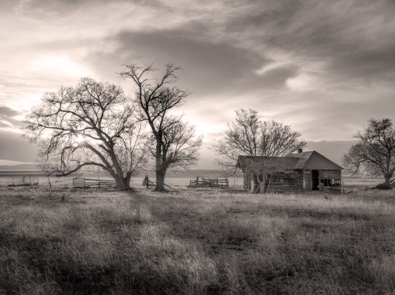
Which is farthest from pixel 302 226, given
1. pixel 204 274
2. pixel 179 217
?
pixel 204 274

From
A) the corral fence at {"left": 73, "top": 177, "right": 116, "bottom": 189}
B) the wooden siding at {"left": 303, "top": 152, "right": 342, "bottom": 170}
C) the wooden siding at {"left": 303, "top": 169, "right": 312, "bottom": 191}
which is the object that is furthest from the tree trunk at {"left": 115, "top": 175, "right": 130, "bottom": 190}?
the wooden siding at {"left": 303, "top": 152, "right": 342, "bottom": 170}

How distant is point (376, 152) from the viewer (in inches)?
1806

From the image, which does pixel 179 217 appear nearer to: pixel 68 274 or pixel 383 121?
pixel 68 274

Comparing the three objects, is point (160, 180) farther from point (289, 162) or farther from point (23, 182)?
point (23, 182)

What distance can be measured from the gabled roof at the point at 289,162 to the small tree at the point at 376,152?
746 cm

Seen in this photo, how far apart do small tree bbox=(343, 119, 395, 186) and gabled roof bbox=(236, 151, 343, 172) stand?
7.46m

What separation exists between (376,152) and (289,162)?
675 inches

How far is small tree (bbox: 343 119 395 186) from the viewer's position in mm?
44375

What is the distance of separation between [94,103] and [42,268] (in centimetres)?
2737

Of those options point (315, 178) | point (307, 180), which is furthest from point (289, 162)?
point (315, 178)

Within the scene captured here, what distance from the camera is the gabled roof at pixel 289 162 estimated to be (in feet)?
107

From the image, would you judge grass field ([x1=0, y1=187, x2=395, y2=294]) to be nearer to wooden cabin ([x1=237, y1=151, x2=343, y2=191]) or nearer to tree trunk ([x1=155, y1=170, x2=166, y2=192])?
tree trunk ([x1=155, y1=170, x2=166, y2=192])

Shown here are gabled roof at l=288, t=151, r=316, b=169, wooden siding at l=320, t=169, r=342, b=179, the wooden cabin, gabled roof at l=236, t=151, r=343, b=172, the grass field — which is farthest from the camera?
wooden siding at l=320, t=169, r=342, b=179

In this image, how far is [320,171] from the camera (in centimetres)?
4162
